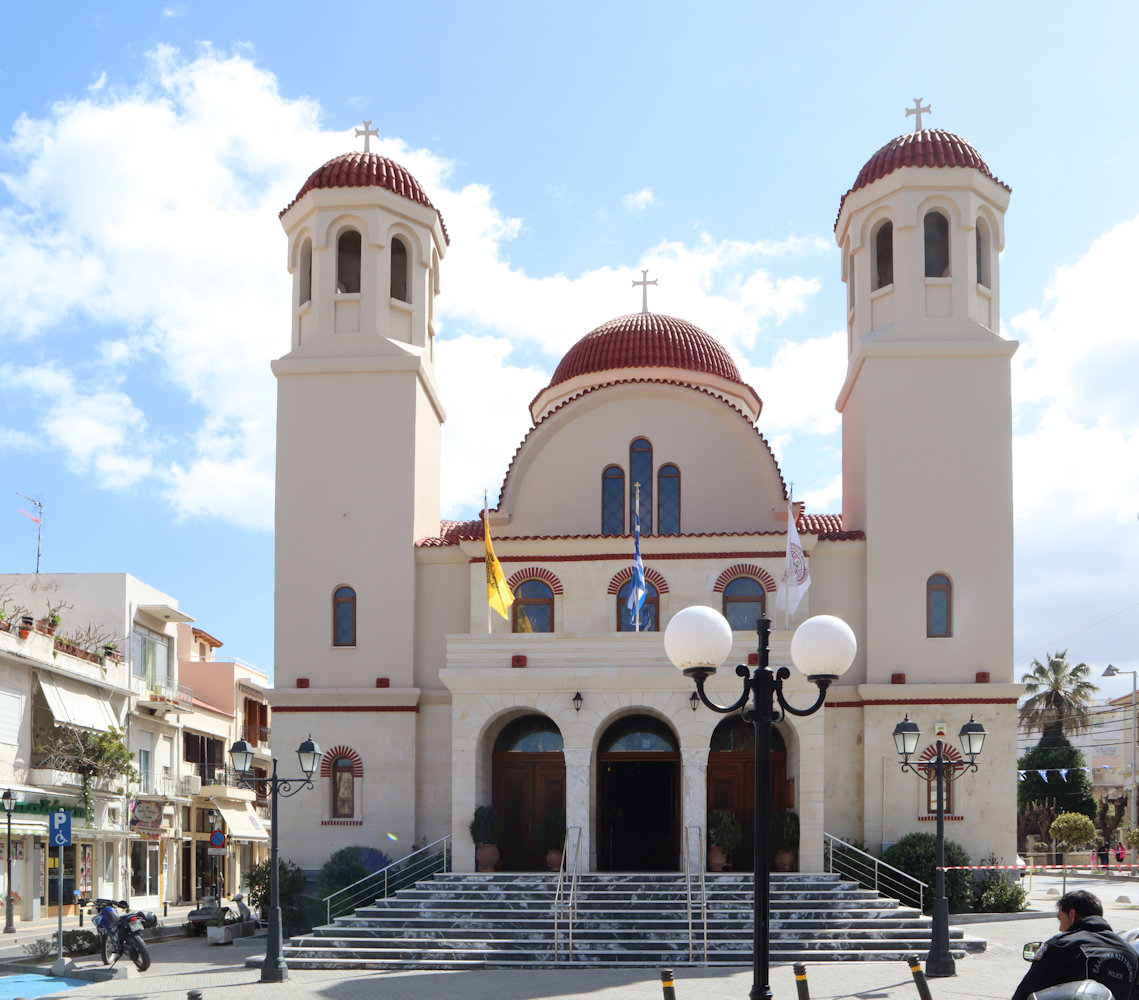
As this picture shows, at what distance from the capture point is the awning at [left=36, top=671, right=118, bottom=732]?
3478 cm

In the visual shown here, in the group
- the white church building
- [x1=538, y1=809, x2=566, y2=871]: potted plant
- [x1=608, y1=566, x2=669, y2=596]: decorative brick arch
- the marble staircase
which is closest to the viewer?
the marble staircase

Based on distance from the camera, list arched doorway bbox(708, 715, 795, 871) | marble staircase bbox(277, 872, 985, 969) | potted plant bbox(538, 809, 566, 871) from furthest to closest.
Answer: arched doorway bbox(708, 715, 795, 871), potted plant bbox(538, 809, 566, 871), marble staircase bbox(277, 872, 985, 969)

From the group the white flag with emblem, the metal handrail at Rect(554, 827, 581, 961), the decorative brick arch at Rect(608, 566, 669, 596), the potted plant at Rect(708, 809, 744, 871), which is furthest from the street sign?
the white flag with emblem

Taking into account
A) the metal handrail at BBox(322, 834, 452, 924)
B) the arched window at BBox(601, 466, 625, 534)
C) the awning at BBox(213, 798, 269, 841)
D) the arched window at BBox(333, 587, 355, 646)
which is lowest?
the awning at BBox(213, 798, 269, 841)

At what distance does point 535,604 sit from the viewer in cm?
2733

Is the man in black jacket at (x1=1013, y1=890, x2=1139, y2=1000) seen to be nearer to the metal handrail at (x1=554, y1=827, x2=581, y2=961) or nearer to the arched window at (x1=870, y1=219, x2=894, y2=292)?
the metal handrail at (x1=554, y1=827, x2=581, y2=961)

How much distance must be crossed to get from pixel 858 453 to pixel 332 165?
41.7 ft

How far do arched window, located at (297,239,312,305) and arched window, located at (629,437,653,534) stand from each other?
25.4 ft

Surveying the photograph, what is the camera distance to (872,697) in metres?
25.9

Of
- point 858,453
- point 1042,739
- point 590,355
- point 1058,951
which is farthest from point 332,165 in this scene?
point 1042,739

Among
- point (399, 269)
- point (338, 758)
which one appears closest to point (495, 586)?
point (338, 758)

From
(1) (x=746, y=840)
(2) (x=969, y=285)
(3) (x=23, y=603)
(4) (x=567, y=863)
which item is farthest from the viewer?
(3) (x=23, y=603)

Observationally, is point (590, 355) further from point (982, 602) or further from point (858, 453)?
point (982, 602)

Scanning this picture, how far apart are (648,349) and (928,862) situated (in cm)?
1327
